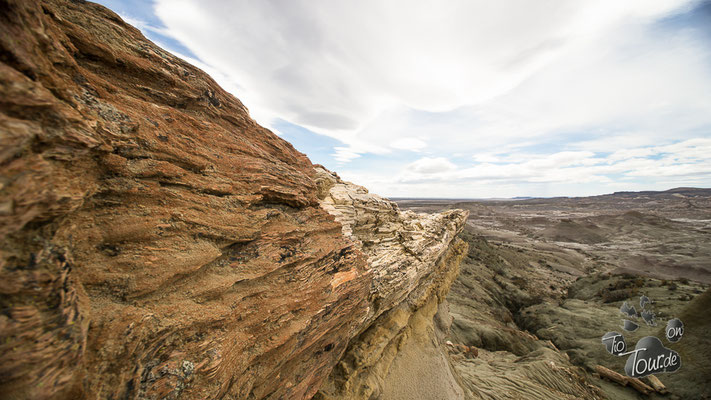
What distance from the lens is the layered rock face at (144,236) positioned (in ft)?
7.23

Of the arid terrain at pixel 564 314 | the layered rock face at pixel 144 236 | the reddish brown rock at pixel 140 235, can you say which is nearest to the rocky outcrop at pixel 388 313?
the layered rock face at pixel 144 236

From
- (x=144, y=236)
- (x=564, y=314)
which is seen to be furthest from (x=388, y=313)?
(x=564, y=314)

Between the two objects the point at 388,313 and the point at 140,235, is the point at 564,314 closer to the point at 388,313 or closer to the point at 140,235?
the point at 388,313

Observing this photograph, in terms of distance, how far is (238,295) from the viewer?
164 inches

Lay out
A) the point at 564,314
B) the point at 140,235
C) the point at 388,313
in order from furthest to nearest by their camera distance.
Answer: the point at 564,314
the point at 388,313
the point at 140,235

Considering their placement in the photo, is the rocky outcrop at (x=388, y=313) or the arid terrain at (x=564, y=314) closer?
the rocky outcrop at (x=388, y=313)

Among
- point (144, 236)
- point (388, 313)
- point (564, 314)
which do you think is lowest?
point (564, 314)

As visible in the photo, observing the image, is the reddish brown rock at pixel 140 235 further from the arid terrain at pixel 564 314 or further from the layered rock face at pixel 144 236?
the arid terrain at pixel 564 314

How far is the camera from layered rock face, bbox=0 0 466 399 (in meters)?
2.20

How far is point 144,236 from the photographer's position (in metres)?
3.44

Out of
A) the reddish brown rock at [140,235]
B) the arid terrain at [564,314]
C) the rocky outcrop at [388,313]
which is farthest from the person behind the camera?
the arid terrain at [564,314]

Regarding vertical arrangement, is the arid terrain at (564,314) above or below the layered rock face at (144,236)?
below

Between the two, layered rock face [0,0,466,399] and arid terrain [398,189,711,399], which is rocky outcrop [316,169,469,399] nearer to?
layered rock face [0,0,466,399]

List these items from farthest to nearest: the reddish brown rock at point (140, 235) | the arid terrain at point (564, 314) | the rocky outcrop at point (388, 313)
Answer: the arid terrain at point (564, 314) < the rocky outcrop at point (388, 313) < the reddish brown rock at point (140, 235)
